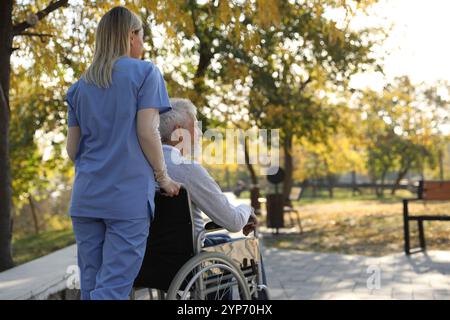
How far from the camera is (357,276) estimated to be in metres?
6.96

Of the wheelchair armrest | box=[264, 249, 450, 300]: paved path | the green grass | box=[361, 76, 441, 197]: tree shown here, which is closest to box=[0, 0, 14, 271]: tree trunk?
the green grass

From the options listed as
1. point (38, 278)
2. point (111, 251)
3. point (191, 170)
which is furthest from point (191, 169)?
point (38, 278)

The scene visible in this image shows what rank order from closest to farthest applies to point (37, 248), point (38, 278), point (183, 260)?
point (183, 260)
point (38, 278)
point (37, 248)

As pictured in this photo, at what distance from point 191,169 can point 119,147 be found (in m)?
0.57

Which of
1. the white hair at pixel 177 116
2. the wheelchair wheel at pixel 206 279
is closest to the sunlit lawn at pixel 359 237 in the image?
the wheelchair wheel at pixel 206 279

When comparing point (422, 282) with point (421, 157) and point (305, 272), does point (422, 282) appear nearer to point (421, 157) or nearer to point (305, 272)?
point (305, 272)

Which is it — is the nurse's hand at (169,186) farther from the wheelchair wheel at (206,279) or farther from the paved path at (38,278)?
the paved path at (38,278)

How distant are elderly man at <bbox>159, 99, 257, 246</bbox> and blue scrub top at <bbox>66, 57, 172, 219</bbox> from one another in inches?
16.2

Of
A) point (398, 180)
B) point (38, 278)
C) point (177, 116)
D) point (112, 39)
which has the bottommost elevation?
point (38, 278)

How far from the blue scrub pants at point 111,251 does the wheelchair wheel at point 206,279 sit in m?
0.22

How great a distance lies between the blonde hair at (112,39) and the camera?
2.88 meters

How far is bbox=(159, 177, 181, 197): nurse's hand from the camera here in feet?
9.83

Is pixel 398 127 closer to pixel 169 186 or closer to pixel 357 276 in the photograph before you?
pixel 357 276
